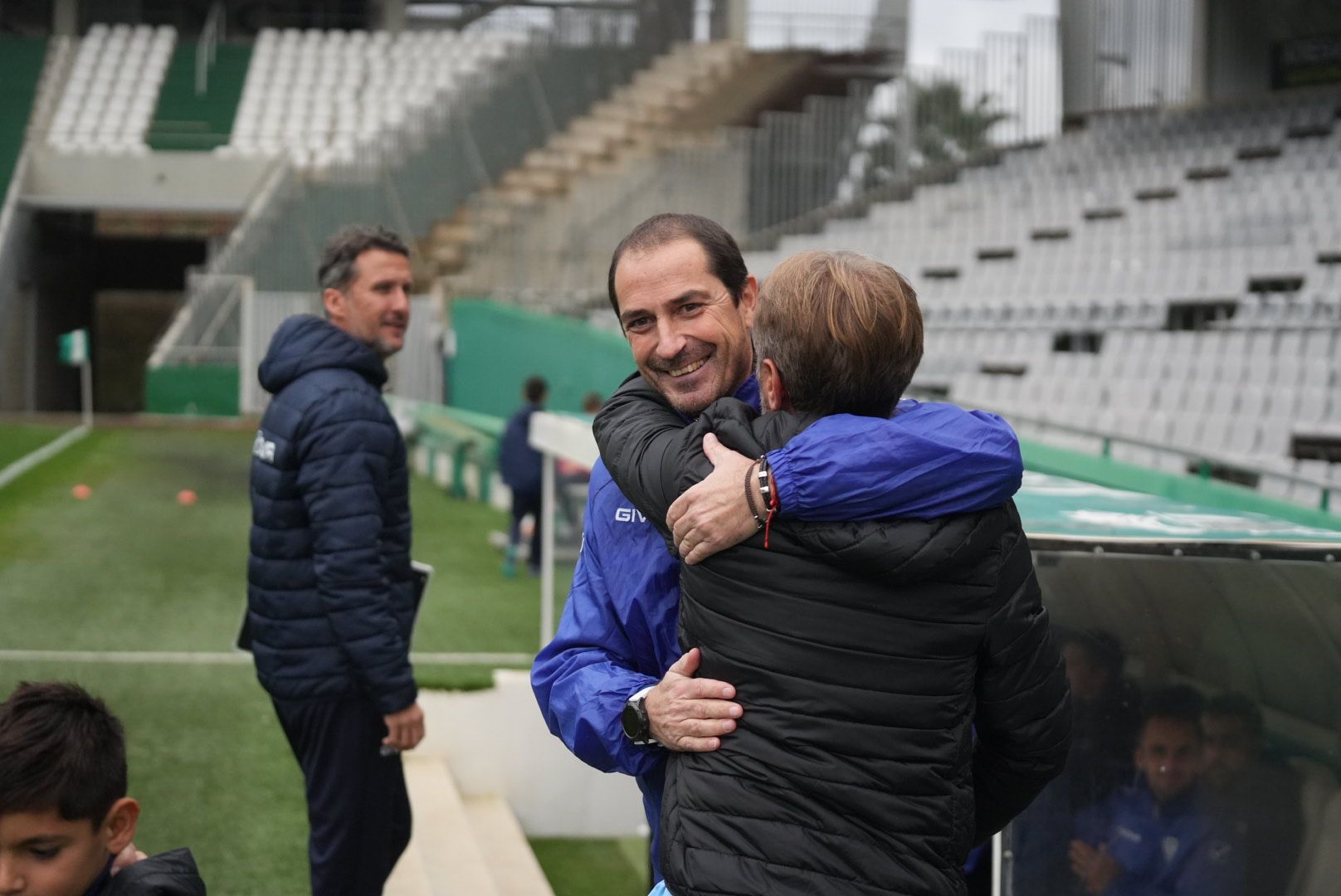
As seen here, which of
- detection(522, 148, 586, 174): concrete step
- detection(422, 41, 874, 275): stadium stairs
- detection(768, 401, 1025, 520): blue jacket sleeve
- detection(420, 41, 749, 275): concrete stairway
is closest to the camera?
detection(768, 401, 1025, 520): blue jacket sleeve

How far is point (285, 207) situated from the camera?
21.0m

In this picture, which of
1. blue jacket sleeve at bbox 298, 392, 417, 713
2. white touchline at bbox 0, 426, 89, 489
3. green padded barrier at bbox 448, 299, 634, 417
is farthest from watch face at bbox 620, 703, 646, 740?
white touchline at bbox 0, 426, 89, 489

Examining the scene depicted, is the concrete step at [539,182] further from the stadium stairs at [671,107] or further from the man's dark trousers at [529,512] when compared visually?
the man's dark trousers at [529,512]

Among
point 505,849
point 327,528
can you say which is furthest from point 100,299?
point 327,528

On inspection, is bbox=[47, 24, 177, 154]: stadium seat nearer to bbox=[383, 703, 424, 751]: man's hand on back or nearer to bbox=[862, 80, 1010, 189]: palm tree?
bbox=[862, 80, 1010, 189]: palm tree

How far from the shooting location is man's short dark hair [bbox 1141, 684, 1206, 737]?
2.84 meters

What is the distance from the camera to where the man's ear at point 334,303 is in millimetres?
3686

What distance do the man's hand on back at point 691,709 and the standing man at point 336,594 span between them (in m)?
1.65

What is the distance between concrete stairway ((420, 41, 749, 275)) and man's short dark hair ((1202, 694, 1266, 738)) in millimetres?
19218

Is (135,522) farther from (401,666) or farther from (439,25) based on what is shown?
(439,25)

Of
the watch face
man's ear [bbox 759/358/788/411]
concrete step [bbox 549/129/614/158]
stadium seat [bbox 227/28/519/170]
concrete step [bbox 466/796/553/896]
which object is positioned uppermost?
stadium seat [bbox 227/28/519/170]

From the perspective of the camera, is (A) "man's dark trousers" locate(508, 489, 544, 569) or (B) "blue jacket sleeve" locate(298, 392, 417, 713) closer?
(B) "blue jacket sleeve" locate(298, 392, 417, 713)

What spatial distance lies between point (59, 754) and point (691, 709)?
2.99 feet

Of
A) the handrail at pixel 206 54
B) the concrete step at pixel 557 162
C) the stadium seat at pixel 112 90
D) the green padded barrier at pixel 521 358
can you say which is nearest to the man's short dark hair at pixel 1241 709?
the green padded barrier at pixel 521 358
